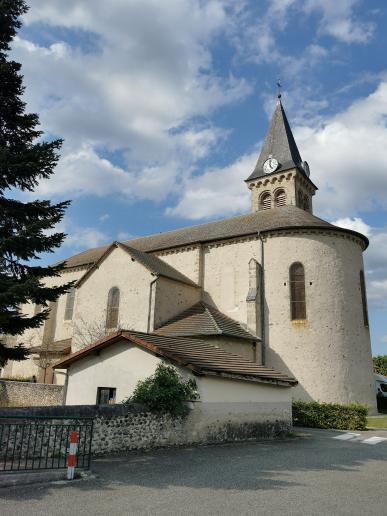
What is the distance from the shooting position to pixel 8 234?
11016mm

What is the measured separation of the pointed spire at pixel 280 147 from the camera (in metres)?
35.8

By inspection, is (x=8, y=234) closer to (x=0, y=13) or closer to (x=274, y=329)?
(x=0, y=13)

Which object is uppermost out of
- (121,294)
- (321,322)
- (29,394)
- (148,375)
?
(121,294)

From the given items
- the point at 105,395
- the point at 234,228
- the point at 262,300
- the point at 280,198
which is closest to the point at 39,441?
the point at 105,395

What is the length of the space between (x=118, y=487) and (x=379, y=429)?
14.3 meters

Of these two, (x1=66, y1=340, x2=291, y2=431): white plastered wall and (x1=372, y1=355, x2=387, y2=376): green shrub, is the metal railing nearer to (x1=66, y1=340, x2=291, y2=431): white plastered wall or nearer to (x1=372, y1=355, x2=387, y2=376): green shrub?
(x1=66, y1=340, x2=291, y2=431): white plastered wall

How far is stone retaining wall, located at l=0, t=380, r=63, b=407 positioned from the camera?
799 inches

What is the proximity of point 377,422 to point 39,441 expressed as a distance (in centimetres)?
1636

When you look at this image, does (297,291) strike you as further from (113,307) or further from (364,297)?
(113,307)

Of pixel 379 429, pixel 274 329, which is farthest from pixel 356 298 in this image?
pixel 379 429

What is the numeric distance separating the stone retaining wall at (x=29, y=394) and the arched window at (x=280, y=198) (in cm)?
2292

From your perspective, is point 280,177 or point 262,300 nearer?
point 262,300

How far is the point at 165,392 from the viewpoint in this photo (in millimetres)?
11008

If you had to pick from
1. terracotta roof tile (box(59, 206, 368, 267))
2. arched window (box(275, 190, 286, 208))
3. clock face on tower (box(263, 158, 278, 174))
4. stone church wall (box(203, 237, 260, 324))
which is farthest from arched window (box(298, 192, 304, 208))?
stone church wall (box(203, 237, 260, 324))
